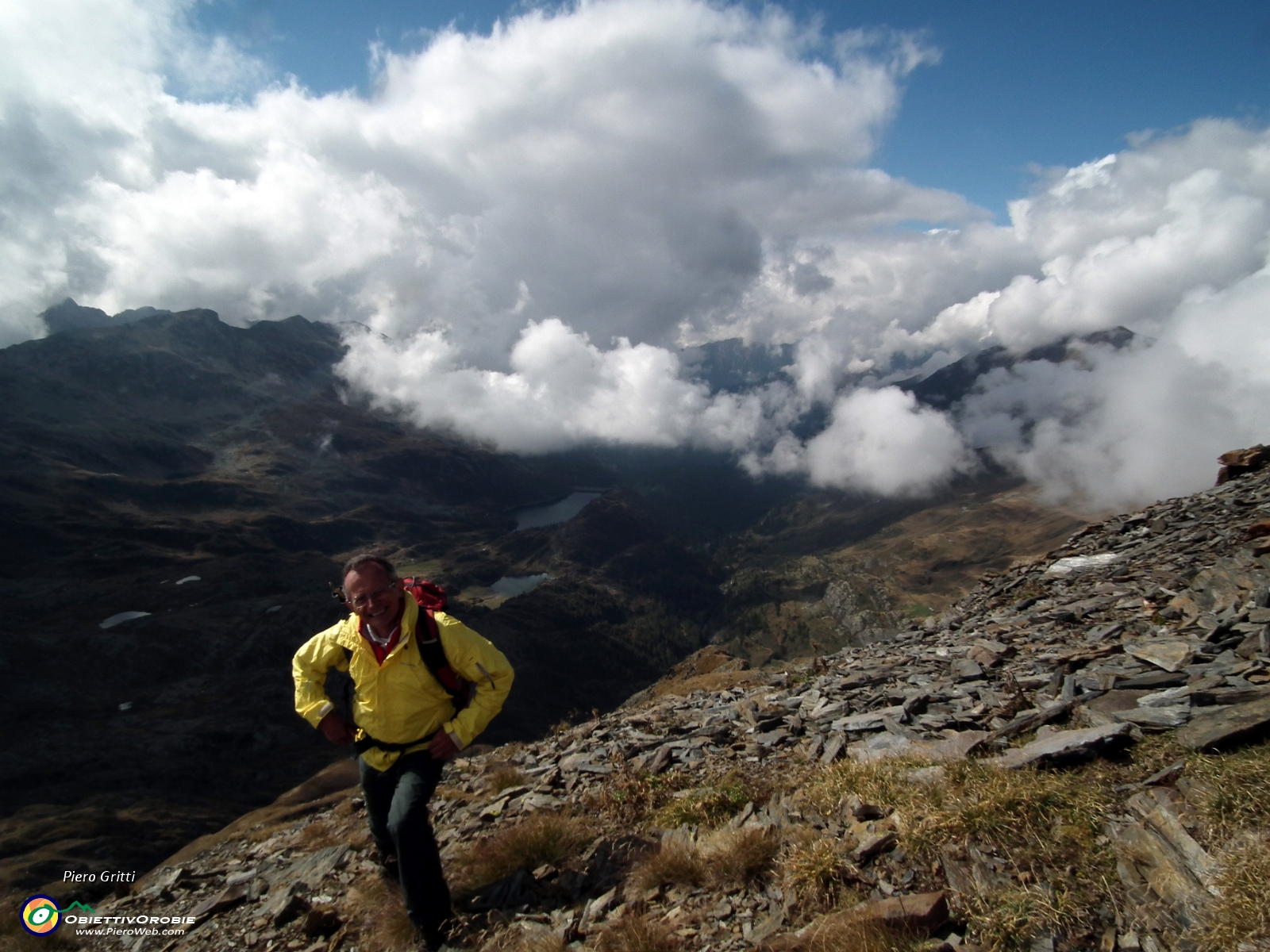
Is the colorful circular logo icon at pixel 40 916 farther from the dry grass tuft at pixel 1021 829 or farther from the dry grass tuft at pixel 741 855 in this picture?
the dry grass tuft at pixel 1021 829

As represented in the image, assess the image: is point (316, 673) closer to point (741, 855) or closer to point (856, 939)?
point (741, 855)

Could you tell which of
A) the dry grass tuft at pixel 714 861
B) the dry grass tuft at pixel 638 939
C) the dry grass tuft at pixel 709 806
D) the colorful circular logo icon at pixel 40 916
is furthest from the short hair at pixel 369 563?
the colorful circular logo icon at pixel 40 916

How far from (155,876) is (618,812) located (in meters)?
12.5

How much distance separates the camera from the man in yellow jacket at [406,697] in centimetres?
654

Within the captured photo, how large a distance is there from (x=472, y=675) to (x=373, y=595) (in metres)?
1.52

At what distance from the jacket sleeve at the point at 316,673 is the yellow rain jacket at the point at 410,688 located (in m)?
0.01

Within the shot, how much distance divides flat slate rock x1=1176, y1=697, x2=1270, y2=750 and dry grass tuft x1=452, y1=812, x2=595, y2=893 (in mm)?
7191

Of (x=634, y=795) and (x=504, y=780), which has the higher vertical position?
(x=634, y=795)

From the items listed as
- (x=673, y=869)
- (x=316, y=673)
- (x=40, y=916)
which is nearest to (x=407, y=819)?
(x=316, y=673)

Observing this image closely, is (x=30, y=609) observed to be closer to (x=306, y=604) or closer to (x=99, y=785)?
(x=306, y=604)

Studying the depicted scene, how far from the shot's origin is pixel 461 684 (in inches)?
278

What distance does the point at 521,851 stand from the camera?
7352mm

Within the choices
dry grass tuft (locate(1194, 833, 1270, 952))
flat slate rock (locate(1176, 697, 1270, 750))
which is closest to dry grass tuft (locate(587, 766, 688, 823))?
dry grass tuft (locate(1194, 833, 1270, 952))

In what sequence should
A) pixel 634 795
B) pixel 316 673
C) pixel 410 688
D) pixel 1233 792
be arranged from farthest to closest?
pixel 634 795 < pixel 316 673 < pixel 410 688 < pixel 1233 792
